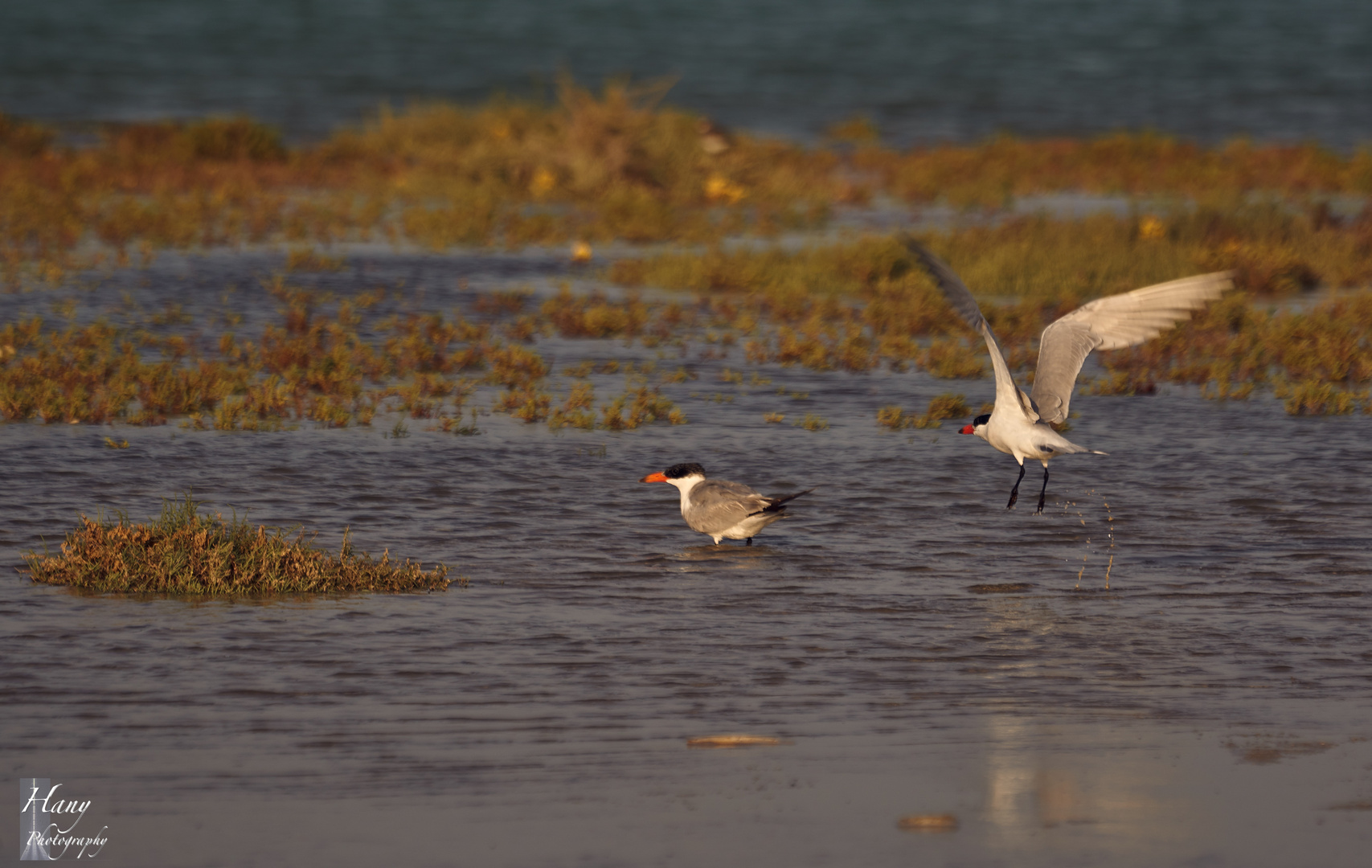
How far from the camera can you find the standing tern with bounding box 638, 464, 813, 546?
30.9ft

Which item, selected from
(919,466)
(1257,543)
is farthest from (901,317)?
(1257,543)

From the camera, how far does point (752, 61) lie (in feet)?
214

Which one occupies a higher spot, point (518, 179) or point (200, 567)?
point (518, 179)

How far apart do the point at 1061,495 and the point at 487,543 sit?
376cm

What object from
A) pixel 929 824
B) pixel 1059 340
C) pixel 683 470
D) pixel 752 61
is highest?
pixel 752 61

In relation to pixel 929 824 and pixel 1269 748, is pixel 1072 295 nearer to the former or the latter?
pixel 1269 748

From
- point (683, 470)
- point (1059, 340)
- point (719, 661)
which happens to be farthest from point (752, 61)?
point (719, 661)

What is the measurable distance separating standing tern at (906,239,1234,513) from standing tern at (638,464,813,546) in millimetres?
1157

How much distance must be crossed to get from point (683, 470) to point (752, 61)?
5729 cm

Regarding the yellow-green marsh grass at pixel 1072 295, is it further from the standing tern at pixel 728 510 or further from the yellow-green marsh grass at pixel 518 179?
the standing tern at pixel 728 510

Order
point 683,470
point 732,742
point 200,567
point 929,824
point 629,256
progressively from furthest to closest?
point 629,256
point 683,470
point 200,567
point 732,742
point 929,824

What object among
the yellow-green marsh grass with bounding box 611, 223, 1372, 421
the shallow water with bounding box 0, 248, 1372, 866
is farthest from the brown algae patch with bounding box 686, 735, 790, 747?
the yellow-green marsh grass with bounding box 611, 223, 1372, 421

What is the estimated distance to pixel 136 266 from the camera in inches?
757

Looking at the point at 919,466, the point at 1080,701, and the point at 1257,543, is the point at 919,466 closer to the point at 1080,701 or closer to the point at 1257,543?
the point at 1257,543
